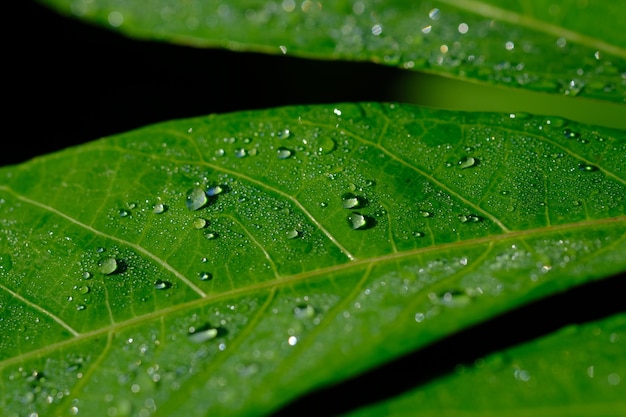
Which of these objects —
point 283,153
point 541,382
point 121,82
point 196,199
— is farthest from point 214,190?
point 121,82

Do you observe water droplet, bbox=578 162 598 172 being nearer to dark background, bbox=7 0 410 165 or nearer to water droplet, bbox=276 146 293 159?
water droplet, bbox=276 146 293 159

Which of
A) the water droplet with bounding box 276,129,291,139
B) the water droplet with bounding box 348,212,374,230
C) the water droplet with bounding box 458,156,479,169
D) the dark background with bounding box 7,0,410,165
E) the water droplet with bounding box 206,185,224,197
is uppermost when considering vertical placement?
the water droplet with bounding box 458,156,479,169

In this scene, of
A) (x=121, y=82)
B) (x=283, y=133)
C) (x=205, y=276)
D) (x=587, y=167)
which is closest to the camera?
(x=205, y=276)

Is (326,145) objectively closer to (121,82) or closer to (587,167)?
(587,167)

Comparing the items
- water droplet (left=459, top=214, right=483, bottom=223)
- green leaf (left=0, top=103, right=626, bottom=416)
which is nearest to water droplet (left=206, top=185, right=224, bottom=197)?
green leaf (left=0, top=103, right=626, bottom=416)

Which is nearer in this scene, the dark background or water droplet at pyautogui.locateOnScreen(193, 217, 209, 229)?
water droplet at pyautogui.locateOnScreen(193, 217, 209, 229)

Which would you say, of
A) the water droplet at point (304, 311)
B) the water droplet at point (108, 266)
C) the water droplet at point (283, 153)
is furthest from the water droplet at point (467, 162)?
the water droplet at point (108, 266)

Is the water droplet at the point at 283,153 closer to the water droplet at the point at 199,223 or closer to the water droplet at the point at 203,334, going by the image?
the water droplet at the point at 199,223
